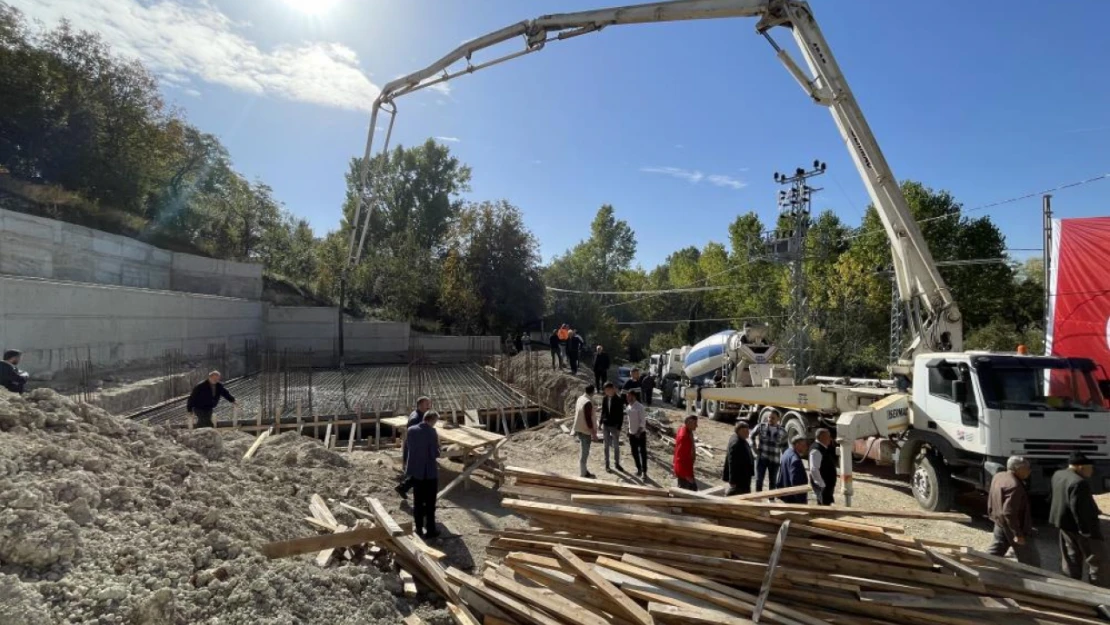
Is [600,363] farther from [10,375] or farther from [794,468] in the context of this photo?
[10,375]

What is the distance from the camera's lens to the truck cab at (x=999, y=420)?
716cm

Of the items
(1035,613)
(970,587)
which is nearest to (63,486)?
(970,587)

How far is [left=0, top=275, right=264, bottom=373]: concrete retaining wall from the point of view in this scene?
41.6 feet

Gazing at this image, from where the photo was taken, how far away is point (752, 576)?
4.15 metres

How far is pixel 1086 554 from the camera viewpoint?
5.35 m

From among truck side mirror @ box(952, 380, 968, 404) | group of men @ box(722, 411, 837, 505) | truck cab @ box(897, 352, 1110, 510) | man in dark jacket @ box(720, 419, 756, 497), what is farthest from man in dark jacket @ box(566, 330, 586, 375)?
truck side mirror @ box(952, 380, 968, 404)

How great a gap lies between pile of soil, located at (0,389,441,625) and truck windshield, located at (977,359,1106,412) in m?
7.16

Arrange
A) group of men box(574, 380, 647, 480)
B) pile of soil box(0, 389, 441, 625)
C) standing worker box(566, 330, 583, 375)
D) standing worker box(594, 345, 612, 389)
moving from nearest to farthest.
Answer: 1. pile of soil box(0, 389, 441, 625)
2. group of men box(574, 380, 647, 480)
3. standing worker box(594, 345, 612, 389)
4. standing worker box(566, 330, 583, 375)

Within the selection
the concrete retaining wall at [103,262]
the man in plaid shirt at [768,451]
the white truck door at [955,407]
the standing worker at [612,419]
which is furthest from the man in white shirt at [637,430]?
the concrete retaining wall at [103,262]

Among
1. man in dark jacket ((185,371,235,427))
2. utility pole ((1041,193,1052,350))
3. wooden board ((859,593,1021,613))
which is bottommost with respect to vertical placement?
wooden board ((859,593,1021,613))

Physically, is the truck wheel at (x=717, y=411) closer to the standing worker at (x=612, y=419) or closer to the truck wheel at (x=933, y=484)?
the standing worker at (x=612, y=419)

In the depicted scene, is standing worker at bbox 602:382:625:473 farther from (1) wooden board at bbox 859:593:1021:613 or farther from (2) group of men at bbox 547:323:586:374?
(2) group of men at bbox 547:323:586:374

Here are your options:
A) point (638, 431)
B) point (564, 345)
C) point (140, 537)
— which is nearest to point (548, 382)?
point (564, 345)

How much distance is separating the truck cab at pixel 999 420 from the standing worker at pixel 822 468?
7.08 feet
